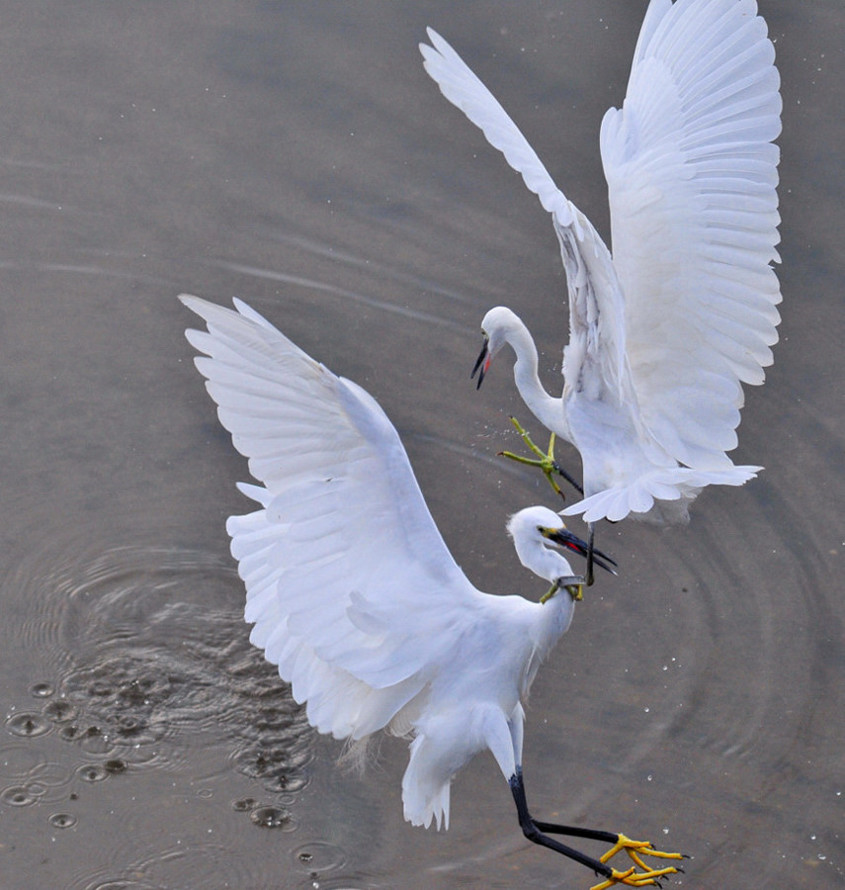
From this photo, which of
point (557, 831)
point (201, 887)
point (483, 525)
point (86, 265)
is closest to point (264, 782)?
point (201, 887)

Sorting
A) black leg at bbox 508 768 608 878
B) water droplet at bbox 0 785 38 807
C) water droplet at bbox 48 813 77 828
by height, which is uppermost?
water droplet at bbox 0 785 38 807

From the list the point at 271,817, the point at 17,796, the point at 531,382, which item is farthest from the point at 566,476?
the point at 17,796

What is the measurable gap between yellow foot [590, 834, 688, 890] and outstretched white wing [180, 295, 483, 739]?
892 millimetres

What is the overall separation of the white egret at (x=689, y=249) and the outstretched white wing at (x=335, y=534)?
3.14ft

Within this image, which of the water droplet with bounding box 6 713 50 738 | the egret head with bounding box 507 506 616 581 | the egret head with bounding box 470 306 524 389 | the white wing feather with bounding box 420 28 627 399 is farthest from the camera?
the egret head with bounding box 470 306 524 389

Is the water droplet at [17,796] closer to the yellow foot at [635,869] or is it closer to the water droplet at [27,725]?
the water droplet at [27,725]

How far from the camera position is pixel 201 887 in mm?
4664

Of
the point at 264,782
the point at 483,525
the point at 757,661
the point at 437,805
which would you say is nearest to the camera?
the point at 437,805

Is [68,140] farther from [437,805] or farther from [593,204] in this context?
[437,805]

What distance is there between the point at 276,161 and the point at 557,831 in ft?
13.5

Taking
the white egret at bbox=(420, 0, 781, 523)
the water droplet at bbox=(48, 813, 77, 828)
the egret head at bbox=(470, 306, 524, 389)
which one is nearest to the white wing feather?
the white egret at bbox=(420, 0, 781, 523)

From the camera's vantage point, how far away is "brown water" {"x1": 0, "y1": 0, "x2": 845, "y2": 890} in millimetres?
4938

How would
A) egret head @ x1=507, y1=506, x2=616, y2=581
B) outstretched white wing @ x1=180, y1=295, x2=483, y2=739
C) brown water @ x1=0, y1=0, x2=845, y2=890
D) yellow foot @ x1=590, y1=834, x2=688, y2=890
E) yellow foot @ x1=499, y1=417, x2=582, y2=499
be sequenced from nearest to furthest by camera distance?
outstretched white wing @ x1=180, y1=295, x2=483, y2=739
egret head @ x1=507, y1=506, x2=616, y2=581
yellow foot @ x1=590, y1=834, x2=688, y2=890
brown water @ x1=0, y1=0, x2=845, y2=890
yellow foot @ x1=499, y1=417, x2=582, y2=499

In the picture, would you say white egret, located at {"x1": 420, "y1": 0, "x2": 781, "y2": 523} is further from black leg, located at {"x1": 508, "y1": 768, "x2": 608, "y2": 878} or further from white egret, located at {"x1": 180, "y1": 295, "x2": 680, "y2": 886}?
black leg, located at {"x1": 508, "y1": 768, "x2": 608, "y2": 878}
